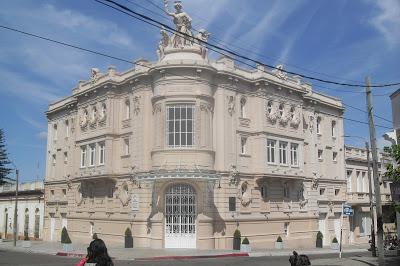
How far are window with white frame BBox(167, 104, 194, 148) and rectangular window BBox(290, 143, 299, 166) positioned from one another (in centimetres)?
1046

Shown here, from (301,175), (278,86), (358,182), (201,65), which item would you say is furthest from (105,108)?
(358,182)

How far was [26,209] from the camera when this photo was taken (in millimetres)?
55719

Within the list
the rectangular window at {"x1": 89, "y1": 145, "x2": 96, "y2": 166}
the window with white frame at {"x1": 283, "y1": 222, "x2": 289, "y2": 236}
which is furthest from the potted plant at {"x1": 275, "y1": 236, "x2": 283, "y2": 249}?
the rectangular window at {"x1": 89, "y1": 145, "x2": 96, "y2": 166}

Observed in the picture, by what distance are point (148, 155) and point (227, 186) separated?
6.08 metres

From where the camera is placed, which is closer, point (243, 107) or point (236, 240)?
point (236, 240)

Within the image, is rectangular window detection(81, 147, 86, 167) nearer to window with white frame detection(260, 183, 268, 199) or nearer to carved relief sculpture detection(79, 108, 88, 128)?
carved relief sculpture detection(79, 108, 88, 128)

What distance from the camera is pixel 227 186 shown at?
113ft

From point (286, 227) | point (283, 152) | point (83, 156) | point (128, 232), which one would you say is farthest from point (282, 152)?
point (83, 156)

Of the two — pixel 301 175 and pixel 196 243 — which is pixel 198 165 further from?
pixel 301 175

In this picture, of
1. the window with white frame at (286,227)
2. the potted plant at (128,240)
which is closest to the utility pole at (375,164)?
the window with white frame at (286,227)

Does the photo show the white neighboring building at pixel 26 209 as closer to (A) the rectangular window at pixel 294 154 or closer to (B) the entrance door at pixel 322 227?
(A) the rectangular window at pixel 294 154

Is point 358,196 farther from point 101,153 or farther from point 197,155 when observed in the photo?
point 101,153

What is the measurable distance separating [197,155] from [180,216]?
13.8 feet

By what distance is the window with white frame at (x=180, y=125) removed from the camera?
3316 centimetres
